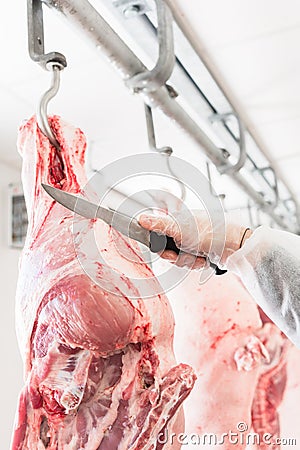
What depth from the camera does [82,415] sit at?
32.2 inches

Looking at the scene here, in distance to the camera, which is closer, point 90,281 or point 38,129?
point 90,281

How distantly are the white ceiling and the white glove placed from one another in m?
0.53

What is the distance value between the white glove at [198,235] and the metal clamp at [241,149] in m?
0.53

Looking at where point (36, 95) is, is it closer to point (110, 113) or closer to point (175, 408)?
point (110, 113)

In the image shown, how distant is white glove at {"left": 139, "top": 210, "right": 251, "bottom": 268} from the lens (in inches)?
33.6

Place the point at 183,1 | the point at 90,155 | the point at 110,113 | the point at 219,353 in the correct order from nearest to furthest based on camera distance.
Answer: the point at 183,1 < the point at 219,353 < the point at 110,113 < the point at 90,155

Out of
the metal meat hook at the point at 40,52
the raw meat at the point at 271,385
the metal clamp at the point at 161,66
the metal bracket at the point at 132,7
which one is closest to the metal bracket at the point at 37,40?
the metal meat hook at the point at 40,52

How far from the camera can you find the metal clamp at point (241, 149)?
4.89 feet

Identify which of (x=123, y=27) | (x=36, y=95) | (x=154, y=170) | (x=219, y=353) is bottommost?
(x=219, y=353)

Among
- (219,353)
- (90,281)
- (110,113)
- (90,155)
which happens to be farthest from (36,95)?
(90,281)

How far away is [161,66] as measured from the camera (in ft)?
3.08

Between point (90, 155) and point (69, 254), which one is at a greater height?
point (90, 155)

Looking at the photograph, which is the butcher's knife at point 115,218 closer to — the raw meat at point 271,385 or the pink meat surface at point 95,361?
the pink meat surface at point 95,361

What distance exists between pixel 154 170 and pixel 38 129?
0.24 m
